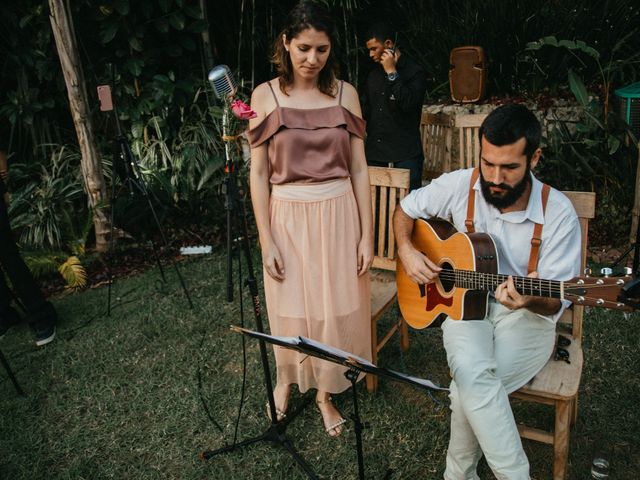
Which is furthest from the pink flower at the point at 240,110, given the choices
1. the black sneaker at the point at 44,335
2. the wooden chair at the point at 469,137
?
the black sneaker at the point at 44,335

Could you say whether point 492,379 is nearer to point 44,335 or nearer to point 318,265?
point 318,265

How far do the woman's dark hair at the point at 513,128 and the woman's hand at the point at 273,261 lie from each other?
3.47ft

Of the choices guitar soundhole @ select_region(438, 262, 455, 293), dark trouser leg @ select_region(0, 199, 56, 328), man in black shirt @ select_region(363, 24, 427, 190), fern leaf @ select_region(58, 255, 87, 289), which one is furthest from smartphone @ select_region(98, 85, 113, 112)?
guitar soundhole @ select_region(438, 262, 455, 293)

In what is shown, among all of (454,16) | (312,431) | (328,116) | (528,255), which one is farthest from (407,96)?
(454,16)

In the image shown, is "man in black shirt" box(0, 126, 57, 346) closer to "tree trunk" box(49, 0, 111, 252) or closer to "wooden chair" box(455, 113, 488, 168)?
"tree trunk" box(49, 0, 111, 252)

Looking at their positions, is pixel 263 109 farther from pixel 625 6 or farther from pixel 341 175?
pixel 625 6

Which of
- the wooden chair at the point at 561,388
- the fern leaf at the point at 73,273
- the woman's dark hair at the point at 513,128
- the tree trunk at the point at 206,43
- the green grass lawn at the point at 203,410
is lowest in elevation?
the green grass lawn at the point at 203,410

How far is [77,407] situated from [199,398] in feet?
2.41

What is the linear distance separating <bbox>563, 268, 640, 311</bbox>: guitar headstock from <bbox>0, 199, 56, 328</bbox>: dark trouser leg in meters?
3.53

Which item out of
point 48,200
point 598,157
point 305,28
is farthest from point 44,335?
point 598,157

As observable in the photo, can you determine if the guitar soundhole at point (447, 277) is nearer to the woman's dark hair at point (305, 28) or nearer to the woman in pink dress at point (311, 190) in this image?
the woman in pink dress at point (311, 190)

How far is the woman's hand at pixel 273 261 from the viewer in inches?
97.0

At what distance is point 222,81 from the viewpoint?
2053 millimetres

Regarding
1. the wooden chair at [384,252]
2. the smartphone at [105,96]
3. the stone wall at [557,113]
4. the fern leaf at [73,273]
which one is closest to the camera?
the wooden chair at [384,252]
